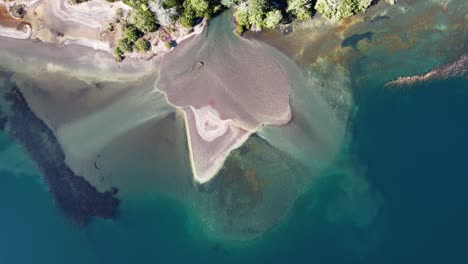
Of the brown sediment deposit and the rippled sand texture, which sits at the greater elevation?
the brown sediment deposit

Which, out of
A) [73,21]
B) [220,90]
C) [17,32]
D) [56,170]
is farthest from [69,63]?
[220,90]

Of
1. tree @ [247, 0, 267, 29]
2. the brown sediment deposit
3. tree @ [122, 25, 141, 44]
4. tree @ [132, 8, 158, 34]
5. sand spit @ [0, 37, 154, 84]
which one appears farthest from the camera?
the brown sediment deposit

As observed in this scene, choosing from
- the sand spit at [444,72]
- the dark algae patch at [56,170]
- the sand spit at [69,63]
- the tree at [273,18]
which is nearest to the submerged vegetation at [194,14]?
the tree at [273,18]

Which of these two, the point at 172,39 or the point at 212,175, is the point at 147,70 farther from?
the point at 212,175

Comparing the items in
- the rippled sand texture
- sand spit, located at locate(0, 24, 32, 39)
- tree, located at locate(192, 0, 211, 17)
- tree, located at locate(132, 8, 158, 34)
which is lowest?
the rippled sand texture

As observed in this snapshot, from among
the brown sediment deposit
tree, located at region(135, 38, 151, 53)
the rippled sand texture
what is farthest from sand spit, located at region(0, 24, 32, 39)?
the rippled sand texture

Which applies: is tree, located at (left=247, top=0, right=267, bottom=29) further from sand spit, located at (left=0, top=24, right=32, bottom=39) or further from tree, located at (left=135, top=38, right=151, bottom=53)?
sand spit, located at (left=0, top=24, right=32, bottom=39)
